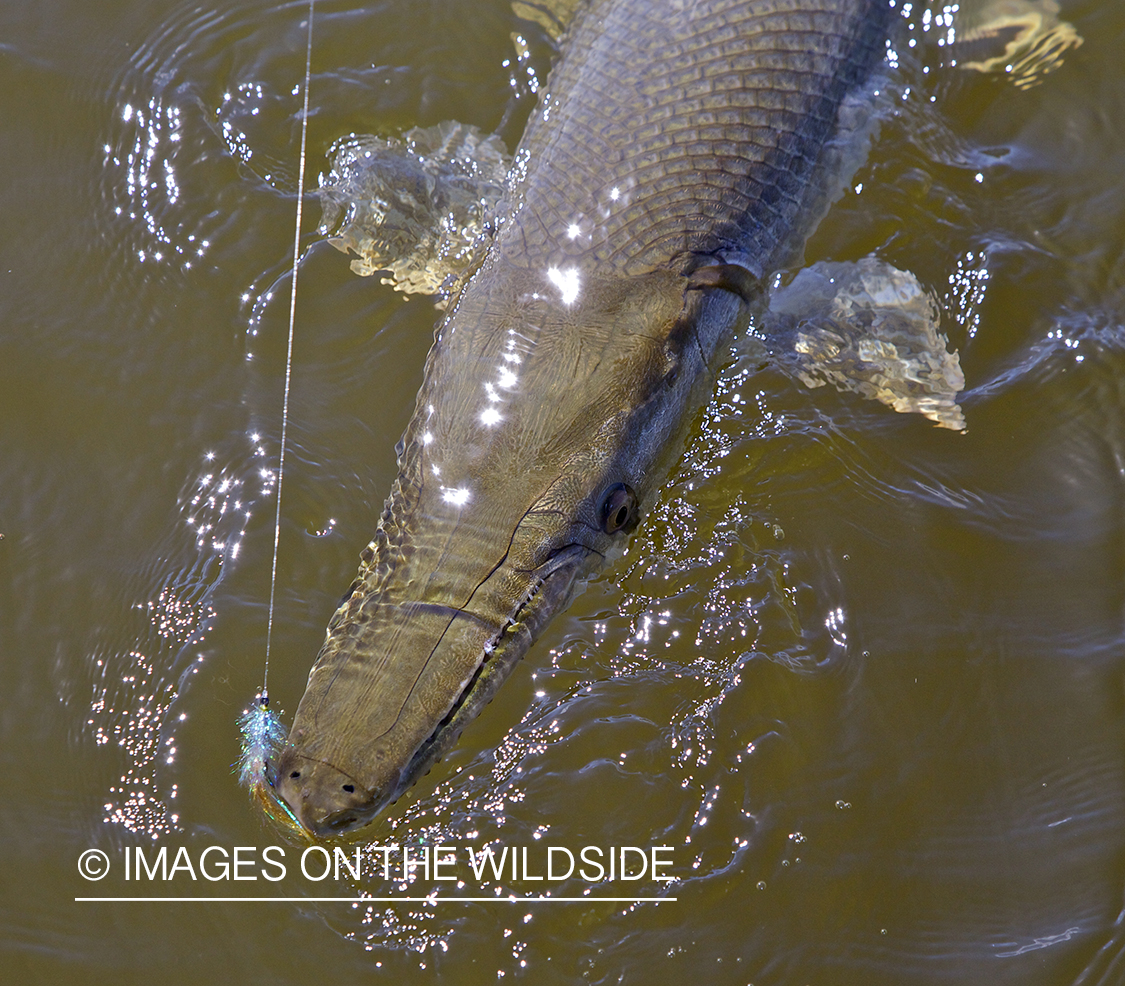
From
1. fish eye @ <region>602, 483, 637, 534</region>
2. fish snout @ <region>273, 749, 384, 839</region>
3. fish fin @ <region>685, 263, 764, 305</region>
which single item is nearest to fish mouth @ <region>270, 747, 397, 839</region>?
fish snout @ <region>273, 749, 384, 839</region>

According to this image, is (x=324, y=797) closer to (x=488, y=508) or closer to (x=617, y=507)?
(x=488, y=508)

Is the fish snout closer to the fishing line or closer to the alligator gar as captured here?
the alligator gar

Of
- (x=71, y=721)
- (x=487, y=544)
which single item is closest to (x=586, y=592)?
(x=487, y=544)

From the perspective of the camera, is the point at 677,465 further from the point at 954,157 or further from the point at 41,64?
the point at 41,64

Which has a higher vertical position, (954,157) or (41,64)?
(41,64)

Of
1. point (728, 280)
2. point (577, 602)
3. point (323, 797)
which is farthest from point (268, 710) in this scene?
point (728, 280)
